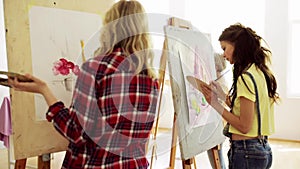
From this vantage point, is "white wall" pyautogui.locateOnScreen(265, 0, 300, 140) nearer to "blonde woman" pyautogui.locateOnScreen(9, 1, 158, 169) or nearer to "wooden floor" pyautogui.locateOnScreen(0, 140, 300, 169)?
"wooden floor" pyautogui.locateOnScreen(0, 140, 300, 169)

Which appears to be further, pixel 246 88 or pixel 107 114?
pixel 246 88

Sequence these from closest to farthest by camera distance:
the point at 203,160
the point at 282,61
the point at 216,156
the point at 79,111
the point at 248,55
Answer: the point at 79,111 < the point at 248,55 < the point at 216,156 < the point at 203,160 < the point at 282,61

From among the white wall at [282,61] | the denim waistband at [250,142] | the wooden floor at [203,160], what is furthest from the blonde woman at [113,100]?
the white wall at [282,61]

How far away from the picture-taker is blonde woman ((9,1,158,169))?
0.99 m

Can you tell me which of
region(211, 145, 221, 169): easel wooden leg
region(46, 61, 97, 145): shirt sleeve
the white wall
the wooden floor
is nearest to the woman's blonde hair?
region(46, 61, 97, 145): shirt sleeve

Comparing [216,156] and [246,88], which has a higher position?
[246,88]

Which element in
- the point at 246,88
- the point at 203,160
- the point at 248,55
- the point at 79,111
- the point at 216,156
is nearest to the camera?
the point at 79,111

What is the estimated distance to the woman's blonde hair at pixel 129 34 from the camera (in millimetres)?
1068

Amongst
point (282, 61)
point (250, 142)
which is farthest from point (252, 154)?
point (282, 61)

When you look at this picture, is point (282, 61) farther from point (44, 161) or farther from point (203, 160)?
point (44, 161)

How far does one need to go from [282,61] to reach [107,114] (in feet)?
12.4

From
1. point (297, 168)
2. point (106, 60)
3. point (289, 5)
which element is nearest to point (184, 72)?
point (106, 60)

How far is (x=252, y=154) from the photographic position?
1.40 metres

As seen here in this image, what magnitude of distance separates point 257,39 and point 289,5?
313cm
